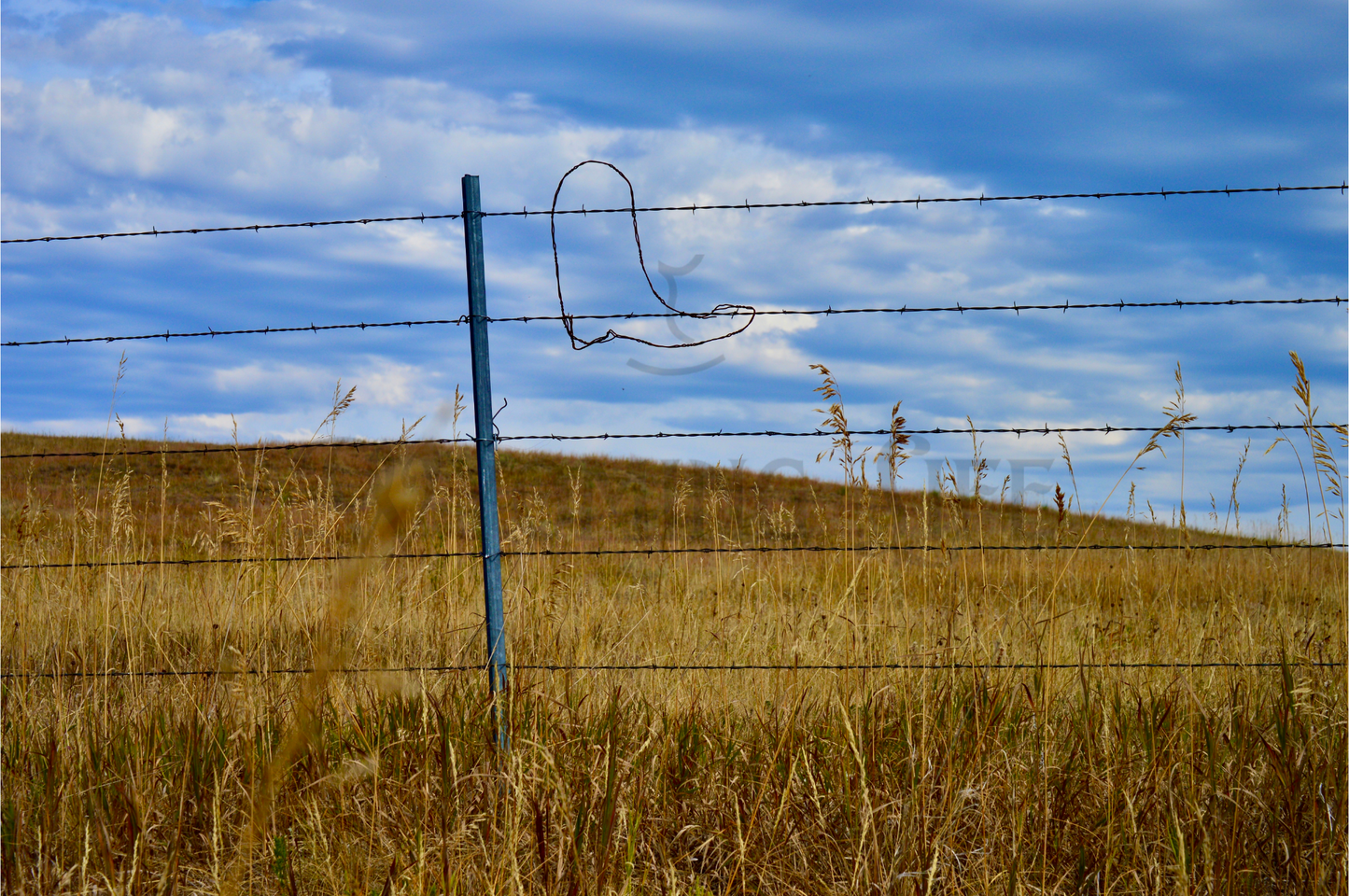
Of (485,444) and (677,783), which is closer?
(677,783)

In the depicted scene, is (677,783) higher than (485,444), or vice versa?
(485,444)

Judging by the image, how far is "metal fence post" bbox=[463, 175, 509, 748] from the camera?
9.45 feet

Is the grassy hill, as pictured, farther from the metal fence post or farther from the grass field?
the metal fence post

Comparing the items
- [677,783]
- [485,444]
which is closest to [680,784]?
[677,783]

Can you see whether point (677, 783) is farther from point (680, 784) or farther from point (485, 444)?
point (485, 444)

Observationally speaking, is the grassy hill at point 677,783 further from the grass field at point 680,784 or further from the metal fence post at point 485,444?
the metal fence post at point 485,444

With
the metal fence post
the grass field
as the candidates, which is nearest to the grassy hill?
the grass field

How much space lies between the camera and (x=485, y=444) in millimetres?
2918

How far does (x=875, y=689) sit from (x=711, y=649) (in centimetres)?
169

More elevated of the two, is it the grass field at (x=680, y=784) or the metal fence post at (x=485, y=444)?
the metal fence post at (x=485, y=444)

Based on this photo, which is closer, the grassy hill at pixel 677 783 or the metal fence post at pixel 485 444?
the grassy hill at pixel 677 783

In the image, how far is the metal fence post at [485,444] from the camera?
2.88m

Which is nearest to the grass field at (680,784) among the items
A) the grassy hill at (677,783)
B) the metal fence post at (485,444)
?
the grassy hill at (677,783)

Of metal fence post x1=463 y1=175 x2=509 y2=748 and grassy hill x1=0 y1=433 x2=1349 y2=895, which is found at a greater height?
metal fence post x1=463 y1=175 x2=509 y2=748
